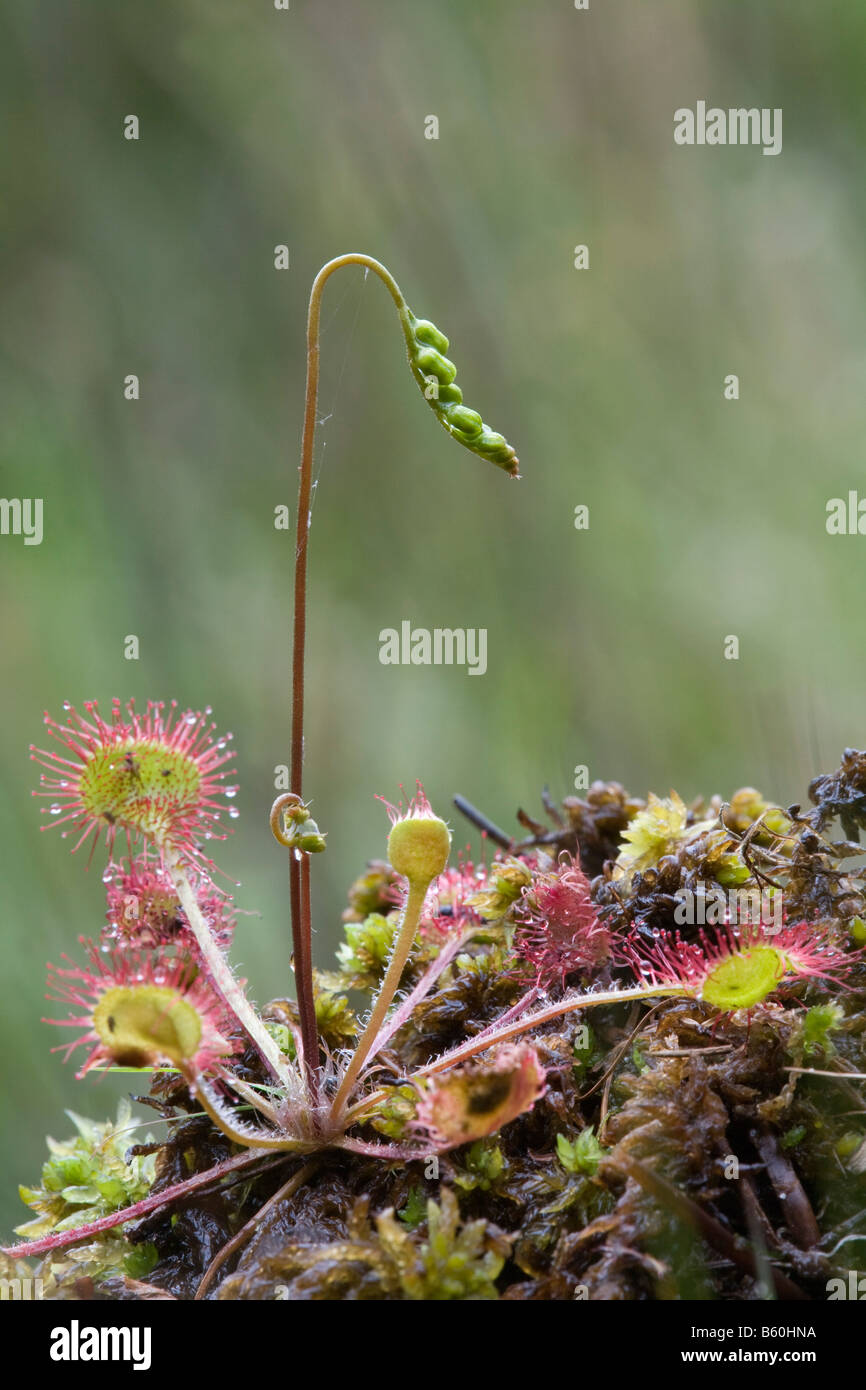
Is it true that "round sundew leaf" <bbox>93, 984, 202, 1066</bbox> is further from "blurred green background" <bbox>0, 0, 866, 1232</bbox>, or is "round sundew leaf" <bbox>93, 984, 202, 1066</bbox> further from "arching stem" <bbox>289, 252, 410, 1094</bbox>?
"blurred green background" <bbox>0, 0, 866, 1232</bbox>

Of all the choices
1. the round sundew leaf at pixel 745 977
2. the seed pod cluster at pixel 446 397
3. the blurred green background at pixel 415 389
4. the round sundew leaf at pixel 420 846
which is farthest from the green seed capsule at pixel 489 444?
the blurred green background at pixel 415 389

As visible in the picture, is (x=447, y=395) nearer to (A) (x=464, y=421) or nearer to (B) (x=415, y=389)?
(A) (x=464, y=421)

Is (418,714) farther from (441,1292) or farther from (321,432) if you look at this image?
(441,1292)

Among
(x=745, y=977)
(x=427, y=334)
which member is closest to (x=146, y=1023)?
(x=745, y=977)

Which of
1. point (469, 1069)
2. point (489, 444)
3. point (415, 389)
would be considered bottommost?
point (469, 1069)

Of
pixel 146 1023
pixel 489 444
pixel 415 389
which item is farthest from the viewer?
pixel 415 389

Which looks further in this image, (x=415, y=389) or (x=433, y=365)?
(x=415, y=389)

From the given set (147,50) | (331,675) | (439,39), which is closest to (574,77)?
(439,39)

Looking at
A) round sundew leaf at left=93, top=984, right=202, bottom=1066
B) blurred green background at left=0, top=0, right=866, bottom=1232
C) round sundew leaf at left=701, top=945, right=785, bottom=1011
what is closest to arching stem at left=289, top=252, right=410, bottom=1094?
round sundew leaf at left=93, top=984, right=202, bottom=1066
